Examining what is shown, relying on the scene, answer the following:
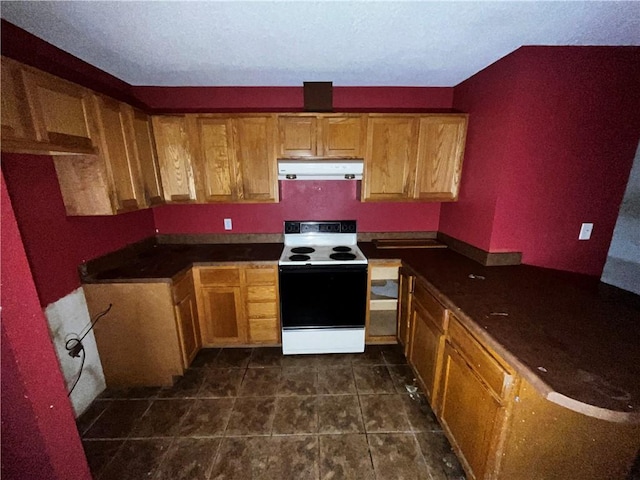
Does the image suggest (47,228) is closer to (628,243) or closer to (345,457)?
(345,457)

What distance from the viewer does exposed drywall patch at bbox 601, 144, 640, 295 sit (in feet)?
6.30

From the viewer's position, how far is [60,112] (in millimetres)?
1452

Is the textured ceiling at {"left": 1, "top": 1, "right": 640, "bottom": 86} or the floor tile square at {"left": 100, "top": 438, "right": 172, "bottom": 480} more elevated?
the textured ceiling at {"left": 1, "top": 1, "right": 640, "bottom": 86}

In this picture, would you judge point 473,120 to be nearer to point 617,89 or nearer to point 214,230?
point 617,89

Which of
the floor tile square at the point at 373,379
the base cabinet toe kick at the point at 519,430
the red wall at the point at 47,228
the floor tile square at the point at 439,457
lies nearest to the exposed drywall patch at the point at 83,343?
the red wall at the point at 47,228

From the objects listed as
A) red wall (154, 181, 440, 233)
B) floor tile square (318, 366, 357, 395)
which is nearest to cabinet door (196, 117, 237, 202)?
red wall (154, 181, 440, 233)

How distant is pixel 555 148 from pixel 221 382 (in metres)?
3.07

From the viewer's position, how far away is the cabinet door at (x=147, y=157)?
6.92 feet

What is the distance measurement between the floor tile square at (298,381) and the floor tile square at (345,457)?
404mm

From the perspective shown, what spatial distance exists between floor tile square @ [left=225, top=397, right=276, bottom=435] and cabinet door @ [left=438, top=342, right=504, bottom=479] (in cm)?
117

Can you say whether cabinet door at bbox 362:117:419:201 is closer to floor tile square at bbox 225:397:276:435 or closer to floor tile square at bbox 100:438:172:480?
floor tile square at bbox 225:397:276:435

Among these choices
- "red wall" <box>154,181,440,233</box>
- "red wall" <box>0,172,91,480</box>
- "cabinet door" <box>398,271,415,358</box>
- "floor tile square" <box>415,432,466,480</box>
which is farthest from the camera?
"red wall" <box>154,181,440,233</box>

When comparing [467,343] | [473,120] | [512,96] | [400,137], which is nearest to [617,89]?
[512,96]

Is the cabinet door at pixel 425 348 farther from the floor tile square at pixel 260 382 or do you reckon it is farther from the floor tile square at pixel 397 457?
the floor tile square at pixel 260 382
